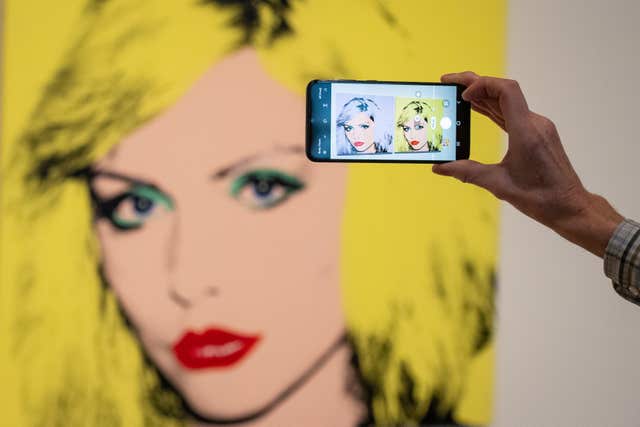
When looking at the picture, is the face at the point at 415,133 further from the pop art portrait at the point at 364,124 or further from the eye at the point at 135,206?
the eye at the point at 135,206

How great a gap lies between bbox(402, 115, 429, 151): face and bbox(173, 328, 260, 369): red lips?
555 mm

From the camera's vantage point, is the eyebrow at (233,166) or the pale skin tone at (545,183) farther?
the eyebrow at (233,166)

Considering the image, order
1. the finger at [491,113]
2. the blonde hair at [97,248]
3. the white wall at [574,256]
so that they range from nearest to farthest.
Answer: the finger at [491,113], the blonde hair at [97,248], the white wall at [574,256]

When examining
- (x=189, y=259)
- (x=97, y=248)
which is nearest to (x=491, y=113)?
(x=189, y=259)

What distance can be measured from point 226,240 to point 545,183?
696mm

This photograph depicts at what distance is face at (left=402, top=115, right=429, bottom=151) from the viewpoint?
3.27 ft

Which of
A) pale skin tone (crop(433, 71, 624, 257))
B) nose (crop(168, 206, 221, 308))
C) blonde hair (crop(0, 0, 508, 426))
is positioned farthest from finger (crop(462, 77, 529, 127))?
nose (crop(168, 206, 221, 308))

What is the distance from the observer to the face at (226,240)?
1.29 metres

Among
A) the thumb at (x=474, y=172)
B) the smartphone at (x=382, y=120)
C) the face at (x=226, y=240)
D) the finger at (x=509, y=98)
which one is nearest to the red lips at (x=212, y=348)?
the face at (x=226, y=240)

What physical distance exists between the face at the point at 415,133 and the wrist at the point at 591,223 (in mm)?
267

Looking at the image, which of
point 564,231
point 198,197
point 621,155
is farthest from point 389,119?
point 621,155

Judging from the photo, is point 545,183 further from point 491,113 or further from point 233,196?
point 233,196

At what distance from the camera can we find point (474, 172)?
86cm

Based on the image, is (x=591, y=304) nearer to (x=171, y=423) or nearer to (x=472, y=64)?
(x=472, y=64)
